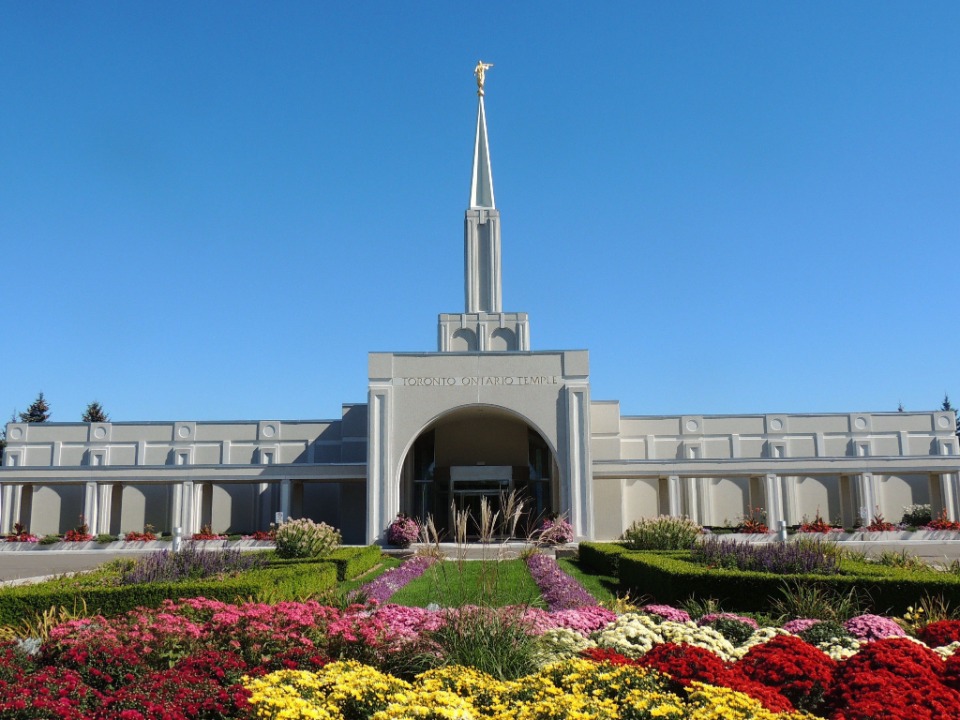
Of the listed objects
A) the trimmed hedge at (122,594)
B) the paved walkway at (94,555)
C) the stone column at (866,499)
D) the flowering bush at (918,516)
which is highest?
the stone column at (866,499)

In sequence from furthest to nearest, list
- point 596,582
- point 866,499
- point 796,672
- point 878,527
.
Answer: point 866,499
point 878,527
point 596,582
point 796,672

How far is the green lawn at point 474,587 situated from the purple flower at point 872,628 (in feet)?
10.6

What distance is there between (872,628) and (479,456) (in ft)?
88.6

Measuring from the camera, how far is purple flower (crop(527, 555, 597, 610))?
38.6 feet

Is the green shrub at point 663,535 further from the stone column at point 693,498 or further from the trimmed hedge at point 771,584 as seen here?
the stone column at point 693,498

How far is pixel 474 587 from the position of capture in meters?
9.37

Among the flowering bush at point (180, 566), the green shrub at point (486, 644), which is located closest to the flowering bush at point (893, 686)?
the green shrub at point (486, 644)

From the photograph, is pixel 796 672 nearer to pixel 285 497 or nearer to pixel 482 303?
pixel 285 497

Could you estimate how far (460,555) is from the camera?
7.76 m

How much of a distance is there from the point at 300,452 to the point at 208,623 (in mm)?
30696

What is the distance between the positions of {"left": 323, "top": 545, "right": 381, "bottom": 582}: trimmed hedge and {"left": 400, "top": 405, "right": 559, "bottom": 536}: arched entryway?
12.2 meters

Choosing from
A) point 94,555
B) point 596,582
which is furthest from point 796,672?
point 94,555

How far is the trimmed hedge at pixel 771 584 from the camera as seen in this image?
11.1 meters

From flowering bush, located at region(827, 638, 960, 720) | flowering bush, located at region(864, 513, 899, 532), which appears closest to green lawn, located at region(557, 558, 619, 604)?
flowering bush, located at region(827, 638, 960, 720)
